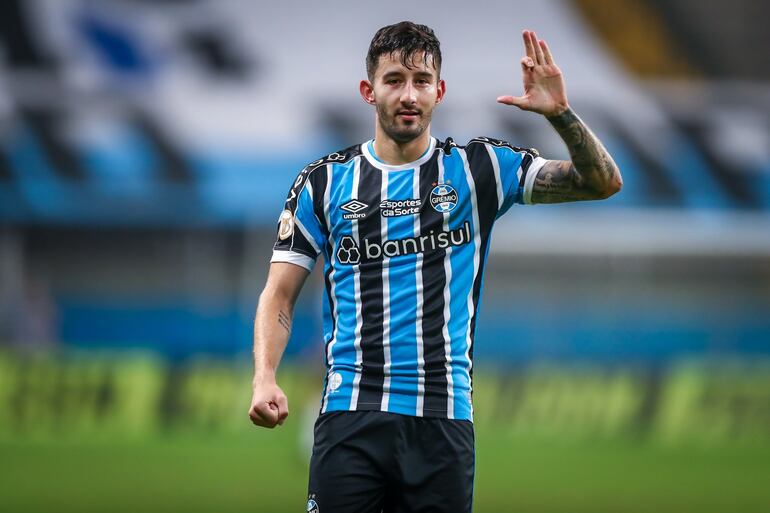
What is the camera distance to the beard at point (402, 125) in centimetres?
347

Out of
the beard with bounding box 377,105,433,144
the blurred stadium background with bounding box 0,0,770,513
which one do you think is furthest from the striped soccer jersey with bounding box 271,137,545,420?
the blurred stadium background with bounding box 0,0,770,513

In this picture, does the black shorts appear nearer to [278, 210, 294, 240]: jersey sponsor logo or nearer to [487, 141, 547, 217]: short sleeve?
[278, 210, 294, 240]: jersey sponsor logo

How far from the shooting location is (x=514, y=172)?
359 cm

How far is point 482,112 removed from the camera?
18000 mm

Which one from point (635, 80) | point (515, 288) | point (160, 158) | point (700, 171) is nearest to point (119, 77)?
point (160, 158)

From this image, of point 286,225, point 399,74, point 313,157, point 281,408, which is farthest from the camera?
point 313,157

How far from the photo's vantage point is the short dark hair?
11.2 ft

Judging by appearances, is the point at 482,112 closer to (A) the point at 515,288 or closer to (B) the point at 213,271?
(A) the point at 515,288

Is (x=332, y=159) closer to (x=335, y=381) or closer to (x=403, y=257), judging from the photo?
(x=403, y=257)

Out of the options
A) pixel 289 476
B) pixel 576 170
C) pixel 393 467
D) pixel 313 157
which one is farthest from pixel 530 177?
pixel 313 157

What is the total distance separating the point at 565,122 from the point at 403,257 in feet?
2.11

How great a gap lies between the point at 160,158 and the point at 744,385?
976cm

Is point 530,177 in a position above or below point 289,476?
above

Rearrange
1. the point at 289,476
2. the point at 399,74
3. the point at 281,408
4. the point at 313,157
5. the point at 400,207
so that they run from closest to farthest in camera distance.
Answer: the point at 281,408 → the point at 399,74 → the point at 400,207 → the point at 289,476 → the point at 313,157
